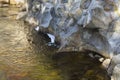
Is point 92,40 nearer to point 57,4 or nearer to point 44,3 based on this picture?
point 57,4

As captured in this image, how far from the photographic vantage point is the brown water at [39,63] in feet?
57.4

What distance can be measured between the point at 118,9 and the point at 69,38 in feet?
18.7

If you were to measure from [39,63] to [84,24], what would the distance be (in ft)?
16.4

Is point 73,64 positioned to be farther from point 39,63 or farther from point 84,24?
point 84,24

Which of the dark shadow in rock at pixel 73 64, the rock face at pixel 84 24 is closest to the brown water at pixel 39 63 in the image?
the dark shadow in rock at pixel 73 64

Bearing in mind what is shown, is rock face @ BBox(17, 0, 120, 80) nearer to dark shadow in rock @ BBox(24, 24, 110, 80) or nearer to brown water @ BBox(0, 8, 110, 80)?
dark shadow in rock @ BBox(24, 24, 110, 80)

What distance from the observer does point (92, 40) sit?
70.4 ft

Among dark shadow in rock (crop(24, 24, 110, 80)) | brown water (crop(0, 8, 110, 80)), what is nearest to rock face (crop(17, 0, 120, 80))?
dark shadow in rock (crop(24, 24, 110, 80))

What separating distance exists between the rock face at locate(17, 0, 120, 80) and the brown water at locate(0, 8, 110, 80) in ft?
3.95

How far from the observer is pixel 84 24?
21.1m

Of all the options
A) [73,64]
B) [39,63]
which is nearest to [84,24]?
[73,64]

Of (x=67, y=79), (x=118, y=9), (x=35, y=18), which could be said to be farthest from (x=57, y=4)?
(x=67, y=79)

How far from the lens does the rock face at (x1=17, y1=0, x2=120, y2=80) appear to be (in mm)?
18875

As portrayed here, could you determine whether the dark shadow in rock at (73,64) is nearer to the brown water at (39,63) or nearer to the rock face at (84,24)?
the brown water at (39,63)
